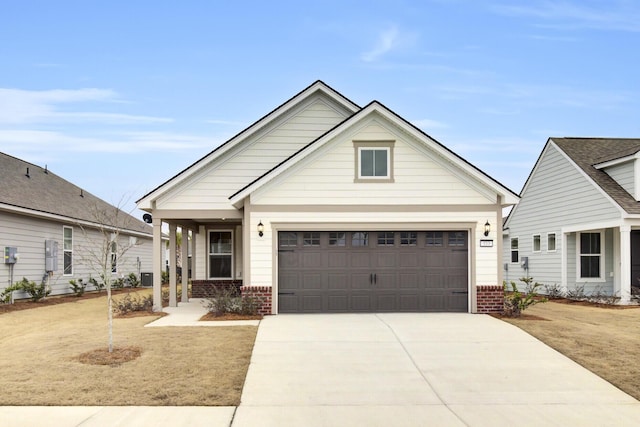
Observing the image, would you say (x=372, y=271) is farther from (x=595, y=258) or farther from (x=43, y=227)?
(x=43, y=227)

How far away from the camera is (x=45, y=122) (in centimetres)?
2456

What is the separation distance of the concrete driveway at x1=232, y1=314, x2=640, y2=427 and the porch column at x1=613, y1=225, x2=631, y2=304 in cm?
836

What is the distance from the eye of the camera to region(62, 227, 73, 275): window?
78.5 ft

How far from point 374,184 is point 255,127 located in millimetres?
4605

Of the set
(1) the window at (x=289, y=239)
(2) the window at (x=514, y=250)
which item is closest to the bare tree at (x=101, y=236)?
(1) the window at (x=289, y=239)

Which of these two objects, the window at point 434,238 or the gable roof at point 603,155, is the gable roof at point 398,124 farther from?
the gable roof at point 603,155

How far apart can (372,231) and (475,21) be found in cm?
746

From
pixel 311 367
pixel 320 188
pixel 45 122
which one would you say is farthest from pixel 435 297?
pixel 45 122

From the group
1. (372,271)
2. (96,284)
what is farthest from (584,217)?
(96,284)

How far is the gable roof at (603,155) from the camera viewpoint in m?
19.6

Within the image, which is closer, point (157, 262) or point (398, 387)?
point (398, 387)

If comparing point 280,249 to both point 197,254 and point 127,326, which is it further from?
point 197,254

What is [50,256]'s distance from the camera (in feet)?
72.5

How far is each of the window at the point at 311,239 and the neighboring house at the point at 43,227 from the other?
5514 mm
